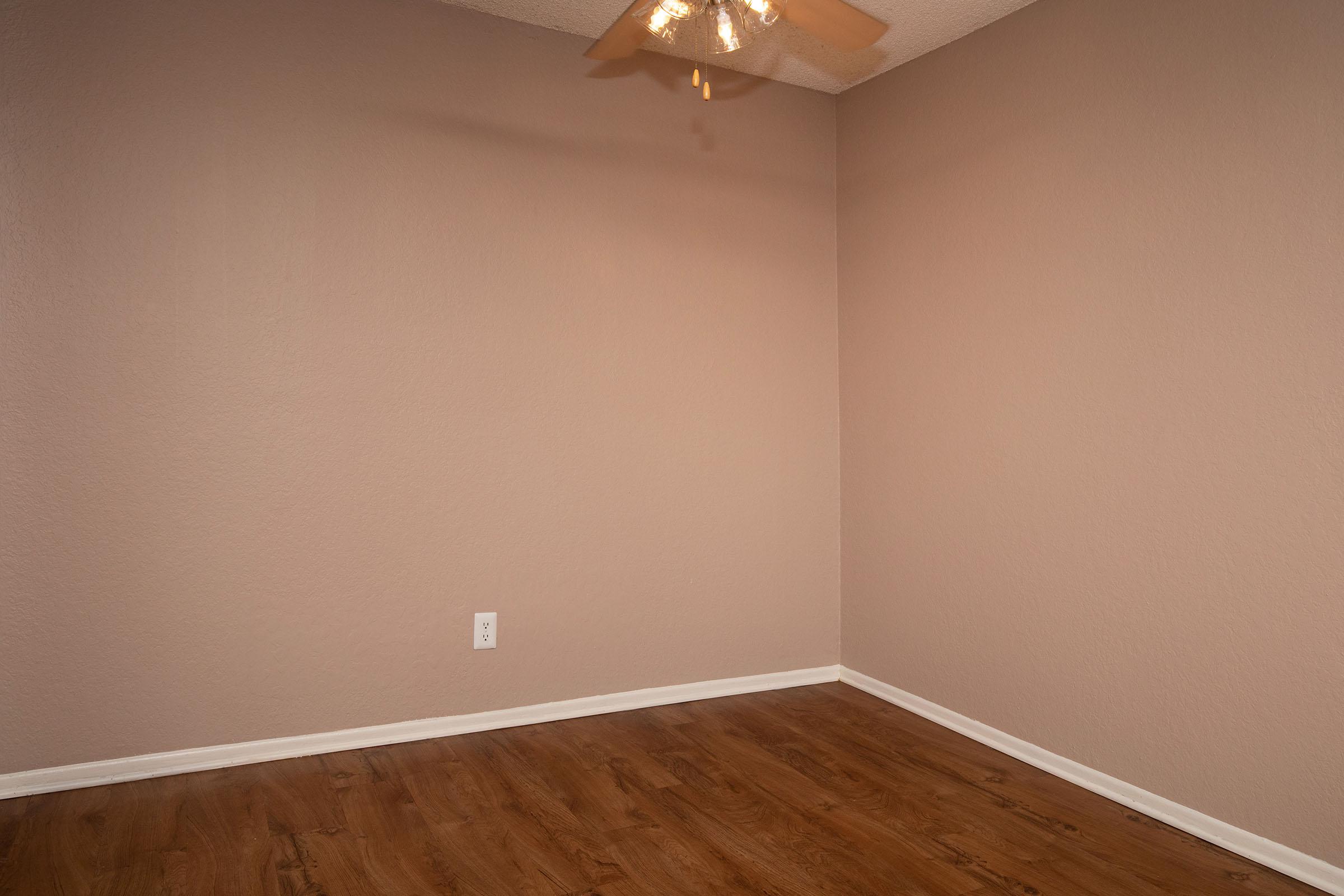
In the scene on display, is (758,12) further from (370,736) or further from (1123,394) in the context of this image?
(370,736)

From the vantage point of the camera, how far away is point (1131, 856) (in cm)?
196

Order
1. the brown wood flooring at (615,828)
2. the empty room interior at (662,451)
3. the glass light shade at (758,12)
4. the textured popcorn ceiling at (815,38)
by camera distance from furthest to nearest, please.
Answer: the textured popcorn ceiling at (815,38), the empty room interior at (662,451), the brown wood flooring at (615,828), the glass light shade at (758,12)

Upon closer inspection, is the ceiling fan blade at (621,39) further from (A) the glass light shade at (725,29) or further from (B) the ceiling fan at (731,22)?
(A) the glass light shade at (725,29)

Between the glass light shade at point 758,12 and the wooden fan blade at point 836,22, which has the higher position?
the wooden fan blade at point 836,22

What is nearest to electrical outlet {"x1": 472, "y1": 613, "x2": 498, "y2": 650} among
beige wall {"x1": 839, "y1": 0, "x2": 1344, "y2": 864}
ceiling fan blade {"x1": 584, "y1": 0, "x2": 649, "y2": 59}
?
beige wall {"x1": 839, "y1": 0, "x2": 1344, "y2": 864}

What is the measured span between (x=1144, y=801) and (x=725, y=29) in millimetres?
2104

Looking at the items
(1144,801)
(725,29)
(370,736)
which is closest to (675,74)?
(725,29)

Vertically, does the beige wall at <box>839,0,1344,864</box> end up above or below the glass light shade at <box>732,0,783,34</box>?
below

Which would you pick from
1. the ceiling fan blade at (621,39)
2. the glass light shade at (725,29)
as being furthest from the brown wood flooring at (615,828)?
the ceiling fan blade at (621,39)

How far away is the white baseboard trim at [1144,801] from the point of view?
1.88m

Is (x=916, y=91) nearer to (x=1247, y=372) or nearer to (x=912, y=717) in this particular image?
(x=1247, y=372)

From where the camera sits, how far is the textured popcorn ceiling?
265 cm

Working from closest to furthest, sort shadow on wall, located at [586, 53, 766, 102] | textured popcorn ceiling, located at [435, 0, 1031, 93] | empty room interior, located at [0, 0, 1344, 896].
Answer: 1. empty room interior, located at [0, 0, 1344, 896]
2. textured popcorn ceiling, located at [435, 0, 1031, 93]
3. shadow on wall, located at [586, 53, 766, 102]

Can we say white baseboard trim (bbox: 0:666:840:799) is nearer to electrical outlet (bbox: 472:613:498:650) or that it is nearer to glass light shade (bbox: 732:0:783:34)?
electrical outlet (bbox: 472:613:498:650)
